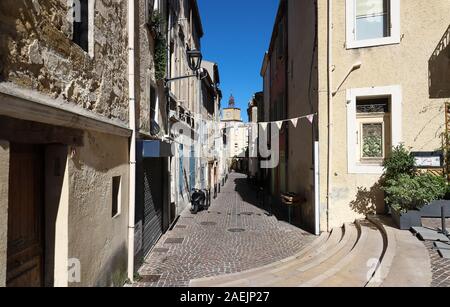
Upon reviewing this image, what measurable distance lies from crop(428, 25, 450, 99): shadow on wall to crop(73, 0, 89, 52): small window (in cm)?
798

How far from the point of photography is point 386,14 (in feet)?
28.2

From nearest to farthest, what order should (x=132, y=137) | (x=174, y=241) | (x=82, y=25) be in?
1. (x=82, y=25)
2. (x=132, y=137)
3. (x=174, y=241)

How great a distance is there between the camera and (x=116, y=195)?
17.7 ft

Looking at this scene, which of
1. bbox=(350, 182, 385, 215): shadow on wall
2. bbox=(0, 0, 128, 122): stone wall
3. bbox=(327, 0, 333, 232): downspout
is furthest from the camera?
bbox=(327, 0, 333, 232): downspout

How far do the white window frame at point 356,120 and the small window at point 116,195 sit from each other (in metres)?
6.12

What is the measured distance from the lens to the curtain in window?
8609 mm

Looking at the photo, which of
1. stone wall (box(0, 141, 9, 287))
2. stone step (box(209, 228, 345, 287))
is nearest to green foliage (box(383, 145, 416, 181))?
stone step (box(209, 228, 345, 287))

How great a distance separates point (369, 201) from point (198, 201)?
7174mm

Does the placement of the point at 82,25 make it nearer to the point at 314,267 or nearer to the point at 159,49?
the point at 159,49

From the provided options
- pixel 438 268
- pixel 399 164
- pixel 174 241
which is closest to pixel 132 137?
pixel 174 241

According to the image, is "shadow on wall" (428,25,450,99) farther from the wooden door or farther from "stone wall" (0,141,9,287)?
"stone wall" (0,141,9,287)

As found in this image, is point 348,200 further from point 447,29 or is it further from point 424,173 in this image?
point 447,29
